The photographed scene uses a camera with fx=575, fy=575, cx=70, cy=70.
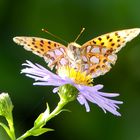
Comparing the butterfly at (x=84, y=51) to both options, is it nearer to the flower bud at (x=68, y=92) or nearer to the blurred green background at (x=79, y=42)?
the flower bud at (x=68, y=92)

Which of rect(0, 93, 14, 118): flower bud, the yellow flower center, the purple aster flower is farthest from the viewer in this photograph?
the yellow flower center

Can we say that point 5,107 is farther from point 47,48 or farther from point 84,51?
point 84,51

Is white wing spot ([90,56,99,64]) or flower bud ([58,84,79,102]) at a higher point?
white wing spot ([90,56,99,64])

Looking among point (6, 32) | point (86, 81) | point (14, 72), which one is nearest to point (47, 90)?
point (14, 72)

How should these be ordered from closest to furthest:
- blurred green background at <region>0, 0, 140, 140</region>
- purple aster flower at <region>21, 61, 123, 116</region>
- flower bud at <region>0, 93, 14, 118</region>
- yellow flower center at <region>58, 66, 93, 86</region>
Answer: purple aster flower at <region>21, 61, 123, 116</region> → flower bud at <region>0, 93, 14, 118</region> → yellow flower center at <region>58, 66, 93, 86</region> → blurred green background at <region>0, 0, 140, 140</region>

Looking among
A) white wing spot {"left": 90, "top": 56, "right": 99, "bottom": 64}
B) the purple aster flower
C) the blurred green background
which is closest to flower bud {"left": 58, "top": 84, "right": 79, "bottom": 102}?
the purple aster flower

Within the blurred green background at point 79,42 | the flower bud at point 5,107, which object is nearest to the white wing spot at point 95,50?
the flower bud at point 5,107

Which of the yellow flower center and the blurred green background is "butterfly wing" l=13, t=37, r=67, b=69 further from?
the blurred green background

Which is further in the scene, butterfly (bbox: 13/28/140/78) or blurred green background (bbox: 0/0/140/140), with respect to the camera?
blurred green background (bbox: 0/0/140/140)
